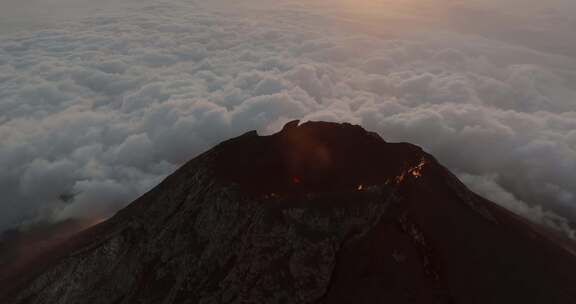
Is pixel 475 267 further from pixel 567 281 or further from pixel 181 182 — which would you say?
pixel 181 182

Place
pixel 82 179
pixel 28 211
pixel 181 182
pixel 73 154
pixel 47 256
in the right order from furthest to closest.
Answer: pixel 73 154
pixel 82 179
pixel 28 211
pixel 47 256
pixel 181 182

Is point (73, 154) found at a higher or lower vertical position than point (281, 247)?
lower

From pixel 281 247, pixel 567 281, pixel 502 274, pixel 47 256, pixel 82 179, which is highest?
pixel 281 247

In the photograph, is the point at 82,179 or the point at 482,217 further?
the point at 82,179

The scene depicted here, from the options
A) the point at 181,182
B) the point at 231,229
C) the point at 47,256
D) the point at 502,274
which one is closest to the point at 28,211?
the point at 47,256

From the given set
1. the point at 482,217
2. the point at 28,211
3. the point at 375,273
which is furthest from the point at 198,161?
the point at 28,211

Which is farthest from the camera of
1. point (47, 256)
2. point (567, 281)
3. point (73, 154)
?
point (73, 154)

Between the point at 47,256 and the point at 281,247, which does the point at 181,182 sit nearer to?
the point at 281,247
